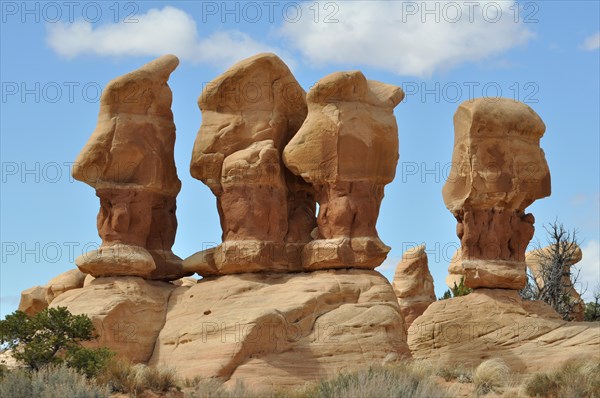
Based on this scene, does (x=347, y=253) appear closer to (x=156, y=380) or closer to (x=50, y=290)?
(x=156, y=380)

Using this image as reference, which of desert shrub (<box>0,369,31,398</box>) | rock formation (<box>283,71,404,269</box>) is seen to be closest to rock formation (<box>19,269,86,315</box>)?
rock formation (<box>283,71,404,269</box>)

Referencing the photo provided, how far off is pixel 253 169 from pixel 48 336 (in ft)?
22.0

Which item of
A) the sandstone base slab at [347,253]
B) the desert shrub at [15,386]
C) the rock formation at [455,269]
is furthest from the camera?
the rock formation at [455,269]

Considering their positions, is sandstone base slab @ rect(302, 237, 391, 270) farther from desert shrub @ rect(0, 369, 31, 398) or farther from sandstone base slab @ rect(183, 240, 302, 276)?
→ desert shrub @ rect(0, 369, 31, 398)

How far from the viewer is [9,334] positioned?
94.7 ft

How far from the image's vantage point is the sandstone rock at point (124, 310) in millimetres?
31188

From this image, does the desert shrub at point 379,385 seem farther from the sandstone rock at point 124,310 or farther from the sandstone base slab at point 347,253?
the sandstone rock at point 124,310

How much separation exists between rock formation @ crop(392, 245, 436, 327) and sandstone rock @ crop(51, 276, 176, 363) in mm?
14660

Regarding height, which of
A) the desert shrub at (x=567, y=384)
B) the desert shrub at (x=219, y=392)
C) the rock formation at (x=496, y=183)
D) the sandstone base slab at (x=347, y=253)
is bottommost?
the desert shrub at (x=567, y=384)

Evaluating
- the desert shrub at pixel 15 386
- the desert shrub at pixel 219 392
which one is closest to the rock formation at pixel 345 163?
the desert shrub at pixel 219 392

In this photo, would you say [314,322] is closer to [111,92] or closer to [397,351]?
[397,351]

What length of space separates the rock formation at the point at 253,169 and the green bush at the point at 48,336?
4631 millimetres

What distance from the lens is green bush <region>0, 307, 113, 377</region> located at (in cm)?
2814

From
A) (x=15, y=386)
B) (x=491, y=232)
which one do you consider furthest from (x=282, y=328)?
(x=491, y=232)
